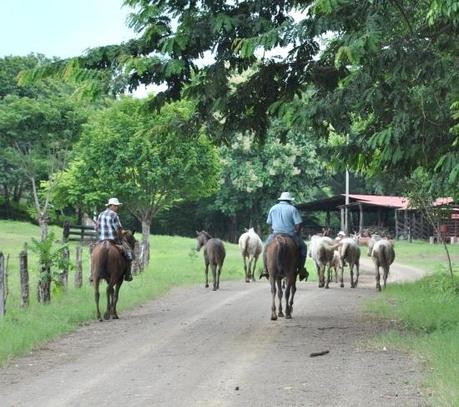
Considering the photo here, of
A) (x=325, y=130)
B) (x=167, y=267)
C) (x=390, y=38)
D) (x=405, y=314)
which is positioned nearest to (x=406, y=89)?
(x=390, y=38)

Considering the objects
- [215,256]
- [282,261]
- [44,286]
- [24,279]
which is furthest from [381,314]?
[215,256]

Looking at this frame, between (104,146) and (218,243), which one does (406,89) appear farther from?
(104,146)

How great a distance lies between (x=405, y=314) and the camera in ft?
47.3

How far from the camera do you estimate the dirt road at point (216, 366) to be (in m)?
7.65

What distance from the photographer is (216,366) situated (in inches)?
366

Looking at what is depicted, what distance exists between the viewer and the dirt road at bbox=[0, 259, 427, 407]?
7.65 m

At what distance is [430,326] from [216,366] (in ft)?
15.4

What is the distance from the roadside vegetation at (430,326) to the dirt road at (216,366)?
9.9 inches

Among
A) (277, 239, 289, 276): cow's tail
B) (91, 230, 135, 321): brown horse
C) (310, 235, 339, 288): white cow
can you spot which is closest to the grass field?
(91, 230, 135, 321): brown horse

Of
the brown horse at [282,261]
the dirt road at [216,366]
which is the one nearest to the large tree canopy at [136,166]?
the brown horse at [282,261]

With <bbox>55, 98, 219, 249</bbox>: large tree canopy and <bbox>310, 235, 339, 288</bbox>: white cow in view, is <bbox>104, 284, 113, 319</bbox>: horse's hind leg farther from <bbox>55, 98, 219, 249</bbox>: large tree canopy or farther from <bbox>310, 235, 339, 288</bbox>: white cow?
<bbox>55, 98, 219, 249</bbox>: large tree canopy

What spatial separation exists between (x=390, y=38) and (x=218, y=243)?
12699 mm

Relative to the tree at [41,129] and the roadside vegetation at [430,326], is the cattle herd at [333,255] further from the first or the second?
the tree at [41,129]

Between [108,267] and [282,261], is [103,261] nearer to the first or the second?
[108,267]
